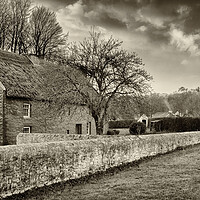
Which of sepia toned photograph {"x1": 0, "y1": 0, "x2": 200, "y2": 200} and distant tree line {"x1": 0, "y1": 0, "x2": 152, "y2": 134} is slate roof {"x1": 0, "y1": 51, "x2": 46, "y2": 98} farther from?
distant tree line {"x1": 0, "y1": 0, "x2": 152, "y2": 134}

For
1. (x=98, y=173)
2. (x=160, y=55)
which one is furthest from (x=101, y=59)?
(x=98, y=173)

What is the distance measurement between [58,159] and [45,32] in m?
38.7

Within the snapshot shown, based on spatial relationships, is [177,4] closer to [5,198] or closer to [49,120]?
[5,198]

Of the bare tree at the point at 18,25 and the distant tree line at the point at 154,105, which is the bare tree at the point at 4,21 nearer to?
the bare tree at the point at 18,25

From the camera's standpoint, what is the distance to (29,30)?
4491cm

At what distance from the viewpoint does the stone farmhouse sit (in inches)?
977


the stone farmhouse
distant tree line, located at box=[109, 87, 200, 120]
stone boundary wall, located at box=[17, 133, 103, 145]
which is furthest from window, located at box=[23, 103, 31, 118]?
distant tree line, located at box=[109, 87, 200, 120]

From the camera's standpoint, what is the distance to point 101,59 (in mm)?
24391

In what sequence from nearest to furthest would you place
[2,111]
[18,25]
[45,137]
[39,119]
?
1. [45,137]
2. [2,111]
3. [39,119]
4. [18,25]

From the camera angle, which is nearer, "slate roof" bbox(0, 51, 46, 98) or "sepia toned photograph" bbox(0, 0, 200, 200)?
"sepia toned photograph" bbox(0, 0, 200, 200)

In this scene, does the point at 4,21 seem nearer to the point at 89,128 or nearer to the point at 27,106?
the point at 27,106

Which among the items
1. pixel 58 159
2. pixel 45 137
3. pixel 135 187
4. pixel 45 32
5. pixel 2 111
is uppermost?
pixel 45 32

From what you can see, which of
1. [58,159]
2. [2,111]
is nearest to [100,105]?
[2,111]

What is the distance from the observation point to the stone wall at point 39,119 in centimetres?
2502
